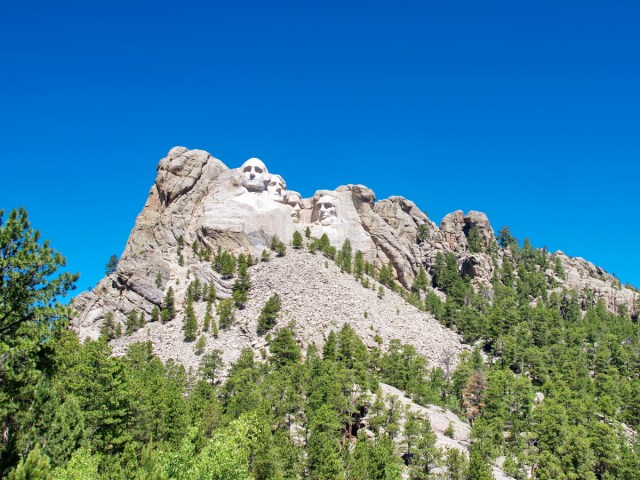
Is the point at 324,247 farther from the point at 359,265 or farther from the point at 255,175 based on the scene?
the point at 255,175

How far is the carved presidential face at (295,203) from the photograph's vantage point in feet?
453

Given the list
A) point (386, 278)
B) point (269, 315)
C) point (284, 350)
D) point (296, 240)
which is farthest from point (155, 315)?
point (386, 278)

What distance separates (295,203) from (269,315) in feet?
173

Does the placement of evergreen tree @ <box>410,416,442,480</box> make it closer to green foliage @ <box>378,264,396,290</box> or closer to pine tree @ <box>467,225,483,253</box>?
green foliage @ <box>378,264,396,290</box>

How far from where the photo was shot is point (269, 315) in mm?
93062

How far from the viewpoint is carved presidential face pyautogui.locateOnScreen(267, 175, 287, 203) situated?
132 metres

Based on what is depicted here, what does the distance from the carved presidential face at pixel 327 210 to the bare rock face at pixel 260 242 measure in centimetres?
24

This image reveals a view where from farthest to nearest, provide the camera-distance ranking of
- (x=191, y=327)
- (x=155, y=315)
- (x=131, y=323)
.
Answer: (x=155, y=315) → (x=131, y=323) → (x=191, y=327)

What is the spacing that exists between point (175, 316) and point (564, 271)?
10505 cm

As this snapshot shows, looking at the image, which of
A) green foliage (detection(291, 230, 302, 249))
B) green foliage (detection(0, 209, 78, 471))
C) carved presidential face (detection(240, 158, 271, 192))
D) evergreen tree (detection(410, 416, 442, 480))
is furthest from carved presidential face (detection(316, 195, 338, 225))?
green foliage (detection(0, 209, 78, 471))

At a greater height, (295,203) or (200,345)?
(295,203)

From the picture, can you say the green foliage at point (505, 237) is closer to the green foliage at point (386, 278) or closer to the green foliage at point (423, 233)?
the green foliage at point (423, 233)

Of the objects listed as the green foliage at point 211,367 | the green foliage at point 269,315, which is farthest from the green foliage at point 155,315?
the green foliage at point 211,367

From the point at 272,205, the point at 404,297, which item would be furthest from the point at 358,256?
the point at 272,205
